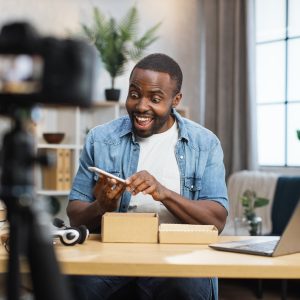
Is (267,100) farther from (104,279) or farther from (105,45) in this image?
(104,279)

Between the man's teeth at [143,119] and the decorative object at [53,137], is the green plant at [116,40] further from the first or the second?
the man's teeth at [143,119]

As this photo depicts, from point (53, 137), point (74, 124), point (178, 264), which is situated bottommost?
point (178, 264)

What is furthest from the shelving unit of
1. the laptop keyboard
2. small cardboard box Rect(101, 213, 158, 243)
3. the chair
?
the laptop keyboard

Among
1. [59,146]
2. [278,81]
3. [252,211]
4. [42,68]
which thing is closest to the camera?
[42,68]

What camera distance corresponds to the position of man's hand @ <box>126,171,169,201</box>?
193 cm

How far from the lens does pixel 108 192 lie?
198 centimetres

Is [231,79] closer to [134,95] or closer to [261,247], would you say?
[134,95]

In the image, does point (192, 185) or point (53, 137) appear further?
point (53, 137)

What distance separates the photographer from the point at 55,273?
0.86 metres

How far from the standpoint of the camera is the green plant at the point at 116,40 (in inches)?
199

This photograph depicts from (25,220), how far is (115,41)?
4301 mm

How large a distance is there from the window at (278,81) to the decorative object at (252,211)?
0.84 metres

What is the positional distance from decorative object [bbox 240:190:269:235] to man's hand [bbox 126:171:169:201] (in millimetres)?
2345

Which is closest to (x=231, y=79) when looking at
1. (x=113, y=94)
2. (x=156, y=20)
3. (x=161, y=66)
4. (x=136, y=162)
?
(x=156, y=20)
